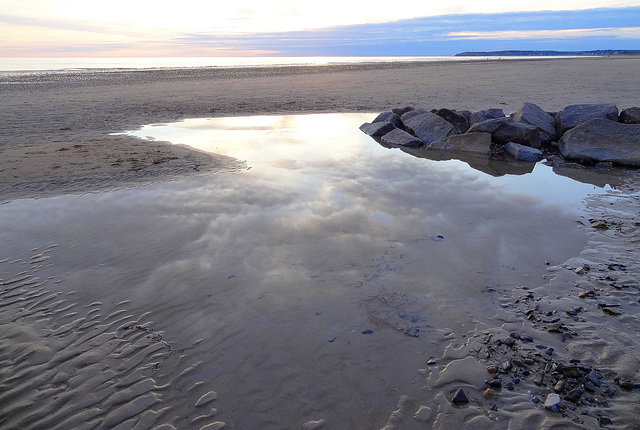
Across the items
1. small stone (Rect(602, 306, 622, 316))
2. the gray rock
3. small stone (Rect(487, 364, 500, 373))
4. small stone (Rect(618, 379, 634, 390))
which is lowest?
small stone (Rect(618, 379, 634, 390))

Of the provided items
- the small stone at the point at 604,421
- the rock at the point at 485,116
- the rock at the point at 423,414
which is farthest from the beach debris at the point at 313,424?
the rock at the point at 485,116

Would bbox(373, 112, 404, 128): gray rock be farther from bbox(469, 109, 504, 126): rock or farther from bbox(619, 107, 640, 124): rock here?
bbox(619, 107, 640, 124): rock

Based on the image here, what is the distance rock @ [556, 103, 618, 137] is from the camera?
33.2 feet

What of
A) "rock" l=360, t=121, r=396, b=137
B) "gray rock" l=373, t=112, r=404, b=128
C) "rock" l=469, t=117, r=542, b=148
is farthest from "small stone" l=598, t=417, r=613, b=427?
"gray rock" l=373, t=112, r=404, b=128

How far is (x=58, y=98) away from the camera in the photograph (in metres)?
20.8

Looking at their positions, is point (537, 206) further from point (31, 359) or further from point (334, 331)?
point (31, 359)

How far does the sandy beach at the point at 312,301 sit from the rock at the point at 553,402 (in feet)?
0.22

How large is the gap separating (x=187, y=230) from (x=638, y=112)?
11.0 meters

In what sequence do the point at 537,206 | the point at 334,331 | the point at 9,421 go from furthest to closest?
the point at 537,206
the point at 334,331
the point at 9,421

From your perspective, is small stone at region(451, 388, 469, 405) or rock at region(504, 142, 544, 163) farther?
rock at region(504, 142, 544, 163)

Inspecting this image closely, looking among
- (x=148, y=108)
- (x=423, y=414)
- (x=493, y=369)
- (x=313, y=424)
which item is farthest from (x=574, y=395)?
(x=148, y=108)

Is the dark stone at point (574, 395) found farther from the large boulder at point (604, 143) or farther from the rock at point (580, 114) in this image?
the rock at point (580, 114)

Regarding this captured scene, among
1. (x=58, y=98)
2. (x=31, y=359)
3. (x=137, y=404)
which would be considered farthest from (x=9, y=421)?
(x=58, y=98)

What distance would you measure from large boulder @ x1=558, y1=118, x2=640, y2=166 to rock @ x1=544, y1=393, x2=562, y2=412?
26.2ft
